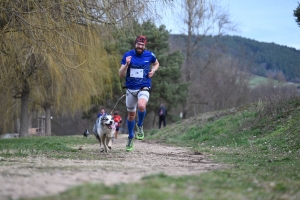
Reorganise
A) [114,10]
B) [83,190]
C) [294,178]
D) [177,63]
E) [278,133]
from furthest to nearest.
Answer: [177,63]
[278,133]
[114,10]
[294,178]
[83,190]

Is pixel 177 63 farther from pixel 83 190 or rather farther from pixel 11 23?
pixel 83 190

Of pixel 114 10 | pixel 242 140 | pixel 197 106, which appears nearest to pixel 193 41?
pixel 197 106

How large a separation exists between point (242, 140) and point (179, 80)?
4118cm

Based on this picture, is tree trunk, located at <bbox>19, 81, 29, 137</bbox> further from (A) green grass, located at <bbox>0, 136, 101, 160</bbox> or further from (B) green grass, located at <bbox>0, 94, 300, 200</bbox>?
(B) green grass, located at <bbox>0, 94, 300, 200</bbox>

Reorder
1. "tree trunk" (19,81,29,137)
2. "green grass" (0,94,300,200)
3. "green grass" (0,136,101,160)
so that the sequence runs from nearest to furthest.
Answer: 1. "green grass" (0,94,300,200)
2. "green grass" (0,136,101,160)
3. "tree trunk" (19,81,29,137)

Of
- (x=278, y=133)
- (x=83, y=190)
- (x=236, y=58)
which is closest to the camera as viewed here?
(x=83, y=190)

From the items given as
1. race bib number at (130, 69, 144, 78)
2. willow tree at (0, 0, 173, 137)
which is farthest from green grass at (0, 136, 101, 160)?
willow tree at (0, 0, 173, 137)

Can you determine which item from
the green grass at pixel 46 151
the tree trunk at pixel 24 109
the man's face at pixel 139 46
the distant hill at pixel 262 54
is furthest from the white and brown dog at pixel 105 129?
the distant hill at pixel 262 54

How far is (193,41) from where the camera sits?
58.1m

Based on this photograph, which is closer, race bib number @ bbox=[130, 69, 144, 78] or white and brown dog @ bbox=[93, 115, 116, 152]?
race bib number @ bbox=[130, 69, 144, 78]

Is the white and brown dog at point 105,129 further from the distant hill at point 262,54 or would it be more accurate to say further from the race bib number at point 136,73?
the distant hill at point 262,54

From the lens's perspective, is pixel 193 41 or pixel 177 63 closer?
pixel 177 63

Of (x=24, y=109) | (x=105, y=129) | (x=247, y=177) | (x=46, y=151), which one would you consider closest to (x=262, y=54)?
(x=24, y=109)

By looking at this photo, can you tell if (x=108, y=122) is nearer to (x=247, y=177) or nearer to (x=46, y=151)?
(x=46, y=151)
